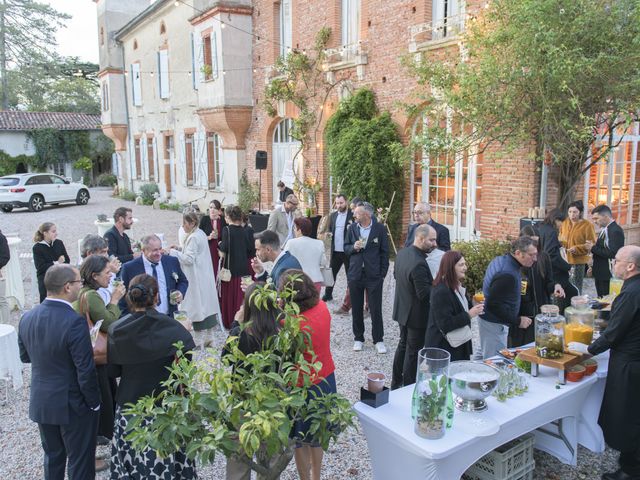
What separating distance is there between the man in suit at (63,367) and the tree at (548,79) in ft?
21.2

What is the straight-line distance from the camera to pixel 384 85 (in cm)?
1175

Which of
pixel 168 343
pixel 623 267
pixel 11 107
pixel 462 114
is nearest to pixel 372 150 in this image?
pixel 462 114

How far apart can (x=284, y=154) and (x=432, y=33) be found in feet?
21.4

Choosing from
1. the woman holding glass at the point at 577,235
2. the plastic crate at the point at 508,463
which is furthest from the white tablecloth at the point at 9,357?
the woman holding glass at the point at 577,235

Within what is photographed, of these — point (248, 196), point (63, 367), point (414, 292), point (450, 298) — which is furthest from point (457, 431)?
point (248, 196)

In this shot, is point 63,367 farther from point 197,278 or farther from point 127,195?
point 127,195

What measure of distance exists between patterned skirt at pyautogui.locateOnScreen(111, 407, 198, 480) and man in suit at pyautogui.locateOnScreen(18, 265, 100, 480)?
23cm

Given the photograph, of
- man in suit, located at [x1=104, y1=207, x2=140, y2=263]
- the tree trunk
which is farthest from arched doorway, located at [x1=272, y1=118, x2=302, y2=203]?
the tree trunk

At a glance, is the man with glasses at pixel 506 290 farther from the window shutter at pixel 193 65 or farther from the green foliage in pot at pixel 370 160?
the window shutter at pixel 193 65

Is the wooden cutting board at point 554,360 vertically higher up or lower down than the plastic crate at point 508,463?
higher up

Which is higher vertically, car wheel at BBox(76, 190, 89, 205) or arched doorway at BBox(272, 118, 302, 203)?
arched doorway at BBox(272, 118, 302, 203)

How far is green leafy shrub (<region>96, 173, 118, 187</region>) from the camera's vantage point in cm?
3475

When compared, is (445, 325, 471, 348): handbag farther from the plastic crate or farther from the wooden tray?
the plastic crate

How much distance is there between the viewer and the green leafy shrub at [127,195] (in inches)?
1046
